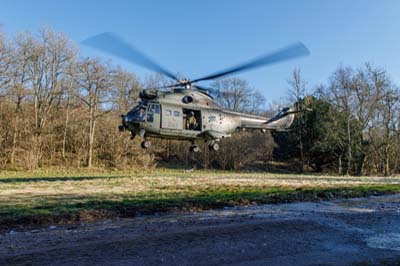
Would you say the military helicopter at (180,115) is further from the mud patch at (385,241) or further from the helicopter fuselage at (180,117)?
the mud patch at (385,241)

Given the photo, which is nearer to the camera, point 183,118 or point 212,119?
point 183,118

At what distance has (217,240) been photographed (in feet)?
21.3

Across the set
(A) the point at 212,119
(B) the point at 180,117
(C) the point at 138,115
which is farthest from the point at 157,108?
(A) the point at 212,119

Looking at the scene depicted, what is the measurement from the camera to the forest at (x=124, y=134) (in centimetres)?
3072

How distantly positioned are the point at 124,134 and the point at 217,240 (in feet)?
→ 96.3

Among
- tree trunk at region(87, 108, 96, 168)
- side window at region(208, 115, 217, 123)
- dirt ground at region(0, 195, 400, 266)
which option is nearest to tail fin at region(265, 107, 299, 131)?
side window at region(208, 115, 217, 123)

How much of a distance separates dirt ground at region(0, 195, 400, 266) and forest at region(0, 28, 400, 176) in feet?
71.3

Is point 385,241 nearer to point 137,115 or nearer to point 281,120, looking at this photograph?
point 137,115

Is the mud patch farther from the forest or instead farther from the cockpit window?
the forest

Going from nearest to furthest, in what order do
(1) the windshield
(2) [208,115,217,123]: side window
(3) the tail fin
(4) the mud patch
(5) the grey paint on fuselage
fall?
1. (4) the mud patch
2. (1) the windshield
3. (5) the grey paint on fuselage
4. (2) [208,115,217,123]: side window
5. (3) the tail fin

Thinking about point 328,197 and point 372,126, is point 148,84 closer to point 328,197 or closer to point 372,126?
point 372,126

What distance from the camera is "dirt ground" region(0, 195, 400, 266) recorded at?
17.3ft

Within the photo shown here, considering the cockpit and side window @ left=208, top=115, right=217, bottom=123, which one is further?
side window @ left=208, top=115, right=217, bottom=123

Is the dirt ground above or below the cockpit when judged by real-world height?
below
